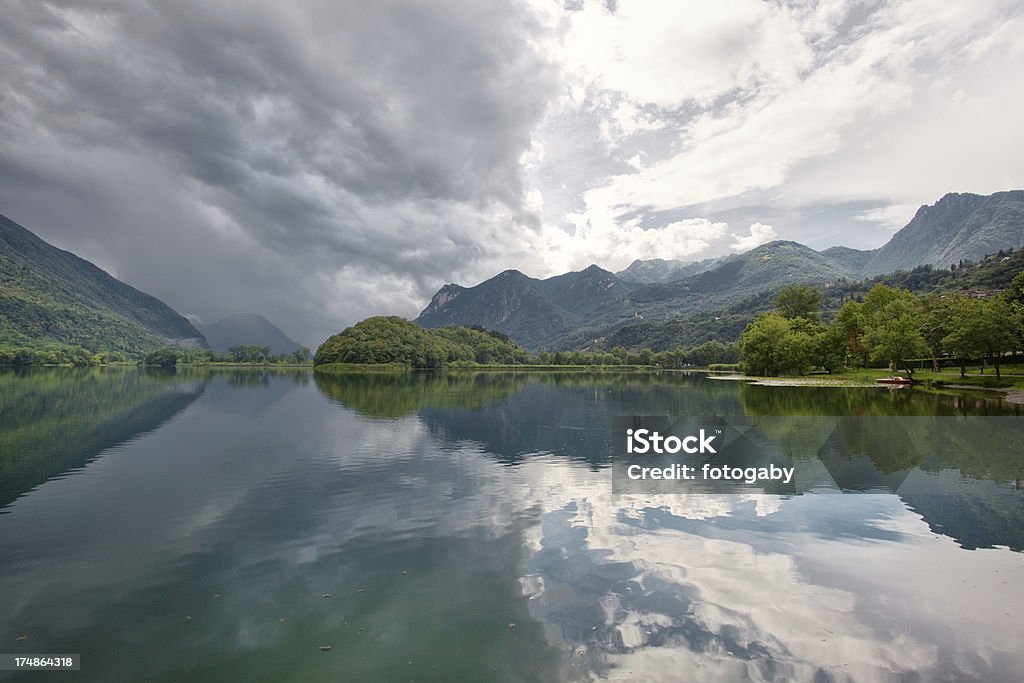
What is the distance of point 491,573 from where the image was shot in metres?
15.4

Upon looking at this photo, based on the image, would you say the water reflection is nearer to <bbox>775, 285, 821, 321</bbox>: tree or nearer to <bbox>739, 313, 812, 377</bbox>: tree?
<bbox>739, 313, 812, 377</bbox>: tree

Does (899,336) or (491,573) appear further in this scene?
(899,336)

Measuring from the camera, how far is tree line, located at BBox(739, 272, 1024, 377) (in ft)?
253

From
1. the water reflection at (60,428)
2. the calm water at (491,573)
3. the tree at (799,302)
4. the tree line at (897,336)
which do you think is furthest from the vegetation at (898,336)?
the water reflection at (60,428)

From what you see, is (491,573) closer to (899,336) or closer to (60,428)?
(60,428)

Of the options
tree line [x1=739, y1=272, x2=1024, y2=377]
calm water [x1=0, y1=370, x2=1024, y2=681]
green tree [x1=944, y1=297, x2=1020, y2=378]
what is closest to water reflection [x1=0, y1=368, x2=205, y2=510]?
calm water [x1=0, y1=370, x2=1024, y2=681]

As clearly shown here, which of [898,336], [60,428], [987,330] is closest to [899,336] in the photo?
[898,336]

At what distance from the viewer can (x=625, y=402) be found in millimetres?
77438

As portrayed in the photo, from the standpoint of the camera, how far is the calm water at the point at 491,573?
10.9 metres

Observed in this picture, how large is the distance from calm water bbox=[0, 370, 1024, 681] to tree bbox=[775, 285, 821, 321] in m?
163

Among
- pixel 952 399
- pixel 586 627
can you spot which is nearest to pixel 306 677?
pixel 586 627

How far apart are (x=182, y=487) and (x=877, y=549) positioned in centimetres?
Answer: 2927

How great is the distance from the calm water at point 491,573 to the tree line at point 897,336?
205ft

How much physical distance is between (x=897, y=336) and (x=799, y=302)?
287 ft
